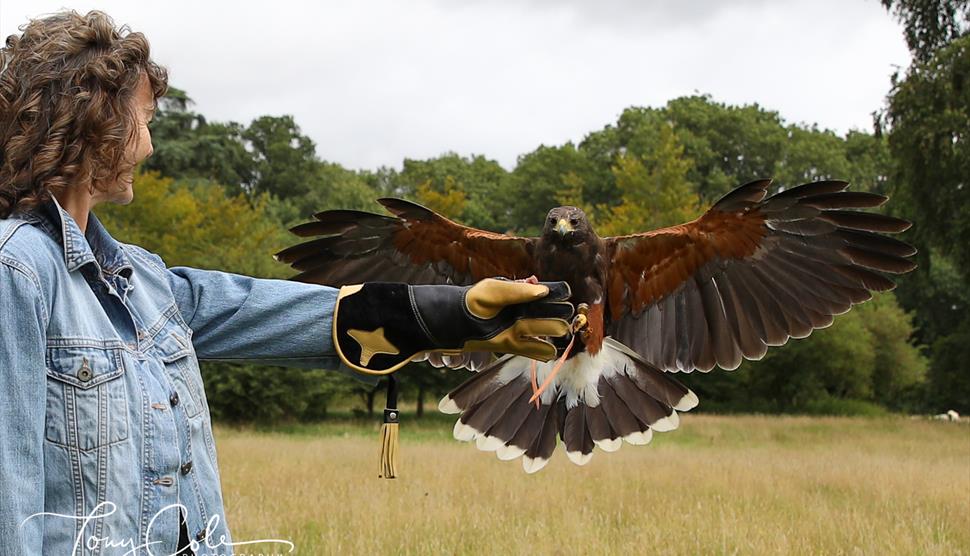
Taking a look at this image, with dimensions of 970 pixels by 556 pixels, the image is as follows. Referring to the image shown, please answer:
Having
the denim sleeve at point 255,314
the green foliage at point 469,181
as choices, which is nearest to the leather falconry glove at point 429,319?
the denim sleeve at point 255,314

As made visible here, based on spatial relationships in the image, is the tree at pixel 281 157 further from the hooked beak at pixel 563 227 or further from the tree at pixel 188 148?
the hooked beak at pixel 563 227

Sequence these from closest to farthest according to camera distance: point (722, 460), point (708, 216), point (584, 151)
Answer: point (708, 216)
point (722, 460)
point (584, 151)

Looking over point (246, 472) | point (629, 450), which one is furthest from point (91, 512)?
point (629, 450)

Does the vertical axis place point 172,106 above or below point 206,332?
above

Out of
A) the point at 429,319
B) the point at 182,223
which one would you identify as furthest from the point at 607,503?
the point at 182,223

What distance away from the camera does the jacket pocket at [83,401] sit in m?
1.72

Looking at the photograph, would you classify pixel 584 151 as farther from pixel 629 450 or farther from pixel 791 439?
pixel 629 450

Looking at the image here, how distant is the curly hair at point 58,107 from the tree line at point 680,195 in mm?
14986

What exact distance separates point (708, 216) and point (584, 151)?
35242 mm

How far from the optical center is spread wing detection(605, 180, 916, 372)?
4.27 m

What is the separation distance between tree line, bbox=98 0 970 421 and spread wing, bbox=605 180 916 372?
40.1 feet

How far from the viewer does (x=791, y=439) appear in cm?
1532

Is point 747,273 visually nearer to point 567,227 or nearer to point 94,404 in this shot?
point 567,227

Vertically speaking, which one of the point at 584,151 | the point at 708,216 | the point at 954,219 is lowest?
the point at 708,216
